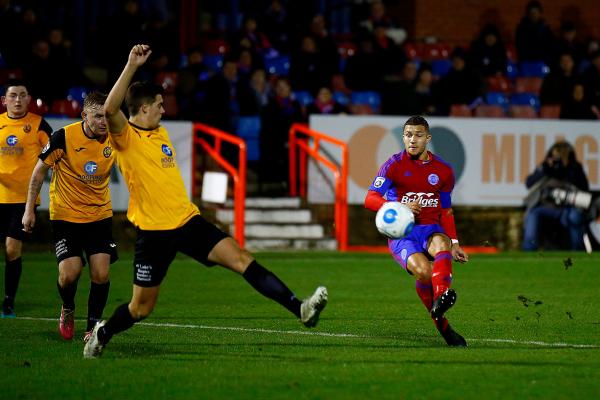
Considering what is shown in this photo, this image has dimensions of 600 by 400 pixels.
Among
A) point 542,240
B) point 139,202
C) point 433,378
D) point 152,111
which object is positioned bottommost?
point 542,240

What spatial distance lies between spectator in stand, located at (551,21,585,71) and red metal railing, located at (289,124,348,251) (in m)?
6.85

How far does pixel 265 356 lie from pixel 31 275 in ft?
23.8

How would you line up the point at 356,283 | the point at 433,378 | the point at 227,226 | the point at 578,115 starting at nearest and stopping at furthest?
the point at 433,378
the point at 356,283
the point at 227,226
the point at 578,115

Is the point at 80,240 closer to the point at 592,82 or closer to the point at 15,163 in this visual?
the point at 15,163

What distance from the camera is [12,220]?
37.5ft

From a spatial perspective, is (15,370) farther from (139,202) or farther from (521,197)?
(521,197)

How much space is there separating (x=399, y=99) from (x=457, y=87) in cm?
137

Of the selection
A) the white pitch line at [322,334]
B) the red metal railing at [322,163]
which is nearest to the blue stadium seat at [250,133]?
the red metal railing at [322,163]

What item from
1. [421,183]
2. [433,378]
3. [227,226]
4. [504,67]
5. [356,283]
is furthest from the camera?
[504,67]

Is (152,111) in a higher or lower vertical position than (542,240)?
higher

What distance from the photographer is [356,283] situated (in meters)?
14.7

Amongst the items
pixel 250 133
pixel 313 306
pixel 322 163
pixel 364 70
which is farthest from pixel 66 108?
pixel 313 306

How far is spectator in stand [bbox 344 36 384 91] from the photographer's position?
21.7 meters

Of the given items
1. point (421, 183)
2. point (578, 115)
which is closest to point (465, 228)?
point (578, 115)
